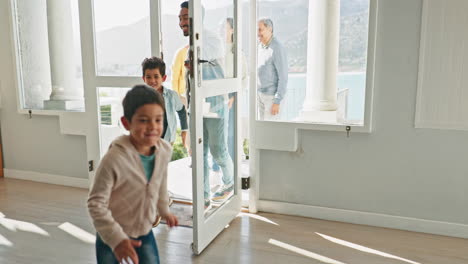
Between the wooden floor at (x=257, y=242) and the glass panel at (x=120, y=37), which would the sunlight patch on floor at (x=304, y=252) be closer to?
the wooden floor at (x=257, y=242)

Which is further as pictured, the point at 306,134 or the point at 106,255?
the point at 306,134

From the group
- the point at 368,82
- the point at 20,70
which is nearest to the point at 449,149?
the point at 368,82

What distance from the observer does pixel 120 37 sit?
3.60 metres

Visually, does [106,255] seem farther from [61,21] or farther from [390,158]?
[61,21]

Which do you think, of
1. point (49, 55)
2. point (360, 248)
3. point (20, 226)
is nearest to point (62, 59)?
point (49, 55)

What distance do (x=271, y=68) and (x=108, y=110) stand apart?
1.58m

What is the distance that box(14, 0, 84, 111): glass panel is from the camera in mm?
4066

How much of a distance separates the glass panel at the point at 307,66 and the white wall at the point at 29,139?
2035 mm

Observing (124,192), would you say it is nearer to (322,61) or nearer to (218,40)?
(218,40)

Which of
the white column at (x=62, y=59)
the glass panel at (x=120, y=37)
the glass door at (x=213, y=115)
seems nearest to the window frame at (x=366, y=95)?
the glass door at (x=213, y=115)

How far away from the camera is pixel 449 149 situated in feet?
9.57

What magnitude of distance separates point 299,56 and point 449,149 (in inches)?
51.3

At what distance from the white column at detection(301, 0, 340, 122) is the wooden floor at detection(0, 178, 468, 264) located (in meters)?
0.90

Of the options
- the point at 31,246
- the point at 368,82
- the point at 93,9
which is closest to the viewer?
the point at 31,246
